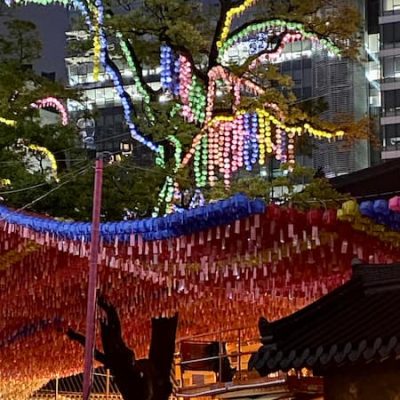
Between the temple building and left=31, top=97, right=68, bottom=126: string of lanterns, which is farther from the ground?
left=31, top=97, right=68, bottom=126: string of lanterns

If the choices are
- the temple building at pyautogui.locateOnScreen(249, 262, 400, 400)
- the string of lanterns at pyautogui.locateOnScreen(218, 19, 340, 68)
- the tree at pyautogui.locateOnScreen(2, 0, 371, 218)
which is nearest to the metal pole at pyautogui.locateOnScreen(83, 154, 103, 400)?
the temple building at pyautogui.locateOnScreen(249, 262, 400, 400)

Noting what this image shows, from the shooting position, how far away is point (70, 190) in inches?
625

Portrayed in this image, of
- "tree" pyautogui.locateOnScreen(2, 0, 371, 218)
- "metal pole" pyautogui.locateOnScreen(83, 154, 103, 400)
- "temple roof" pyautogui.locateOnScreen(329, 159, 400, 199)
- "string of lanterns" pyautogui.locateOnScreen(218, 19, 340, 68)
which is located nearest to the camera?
"metal pole" pyautogui.locateOnScreen(83, 154, 103, 400)

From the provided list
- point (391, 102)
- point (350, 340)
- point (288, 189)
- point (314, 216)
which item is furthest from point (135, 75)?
point (391, 102)

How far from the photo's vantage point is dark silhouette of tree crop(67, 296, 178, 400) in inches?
515

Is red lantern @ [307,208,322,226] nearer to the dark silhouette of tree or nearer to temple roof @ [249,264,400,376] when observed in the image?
temple roof @ [249,264,400,376]

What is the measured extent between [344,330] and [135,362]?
5896 millimetres

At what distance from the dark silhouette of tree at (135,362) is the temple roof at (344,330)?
4.92 metres

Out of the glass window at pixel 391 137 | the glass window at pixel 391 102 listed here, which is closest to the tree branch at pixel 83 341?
the glass window at pixel 391 137

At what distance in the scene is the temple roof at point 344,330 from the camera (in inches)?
295

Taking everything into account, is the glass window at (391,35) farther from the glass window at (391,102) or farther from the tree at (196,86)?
the tree at (196,86)

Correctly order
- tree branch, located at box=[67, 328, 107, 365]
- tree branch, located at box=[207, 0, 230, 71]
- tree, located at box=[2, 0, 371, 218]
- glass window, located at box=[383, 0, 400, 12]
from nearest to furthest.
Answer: tree branch, located at box=[67, 328, 107, 365]
tree, located at box=[2, 0, 371, 218]
tree branch, located at box=[207, 0, 230, 71]
glass window, located at box=[383, 0, 400, 12]

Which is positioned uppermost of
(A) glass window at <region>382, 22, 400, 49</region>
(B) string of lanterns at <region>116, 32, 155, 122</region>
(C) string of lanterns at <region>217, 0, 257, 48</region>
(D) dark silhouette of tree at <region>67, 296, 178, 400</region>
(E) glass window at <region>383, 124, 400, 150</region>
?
(C) string of lanterns at <region>217, 0, 257, 48</region>

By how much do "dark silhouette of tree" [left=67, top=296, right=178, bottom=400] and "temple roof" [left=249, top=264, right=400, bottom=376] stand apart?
492 cm
